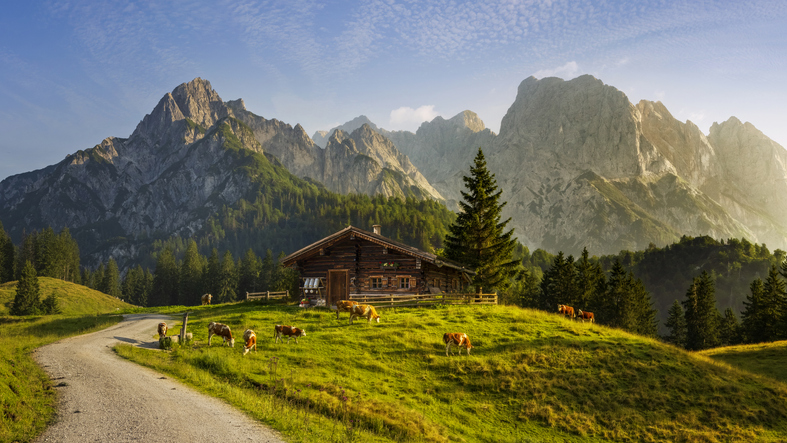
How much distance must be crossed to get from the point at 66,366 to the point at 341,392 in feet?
36.4

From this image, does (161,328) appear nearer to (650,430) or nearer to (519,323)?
(519,323)

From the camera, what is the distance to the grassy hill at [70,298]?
268 feet

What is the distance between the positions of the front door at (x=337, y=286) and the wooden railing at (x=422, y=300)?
2354 mm

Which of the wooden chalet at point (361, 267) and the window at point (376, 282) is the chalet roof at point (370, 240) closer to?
the wooden chalet at point (361, 267)

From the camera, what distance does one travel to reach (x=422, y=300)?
3694 cm

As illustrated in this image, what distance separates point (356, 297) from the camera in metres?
40.0

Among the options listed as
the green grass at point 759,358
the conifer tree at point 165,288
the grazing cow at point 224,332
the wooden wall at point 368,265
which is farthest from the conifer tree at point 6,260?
the green grass at point 759,358

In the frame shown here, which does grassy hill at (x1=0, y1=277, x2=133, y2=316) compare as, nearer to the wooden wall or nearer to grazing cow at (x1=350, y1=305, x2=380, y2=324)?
the wooden wall

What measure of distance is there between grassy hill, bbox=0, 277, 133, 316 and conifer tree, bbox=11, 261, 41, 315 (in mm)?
2635

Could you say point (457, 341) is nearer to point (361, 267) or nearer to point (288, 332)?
point (288, 332)

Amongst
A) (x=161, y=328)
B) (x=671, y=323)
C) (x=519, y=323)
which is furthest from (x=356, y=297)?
(x=671, y=323)

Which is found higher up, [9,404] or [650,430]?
[9,404]

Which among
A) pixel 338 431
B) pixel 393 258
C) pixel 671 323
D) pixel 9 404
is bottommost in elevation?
pixel 671 323

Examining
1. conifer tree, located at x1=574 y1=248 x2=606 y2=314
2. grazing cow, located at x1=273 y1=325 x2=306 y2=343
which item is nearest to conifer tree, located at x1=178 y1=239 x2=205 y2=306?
conifer tree, located at x1=574 y1=248 x2=606 y2=314
